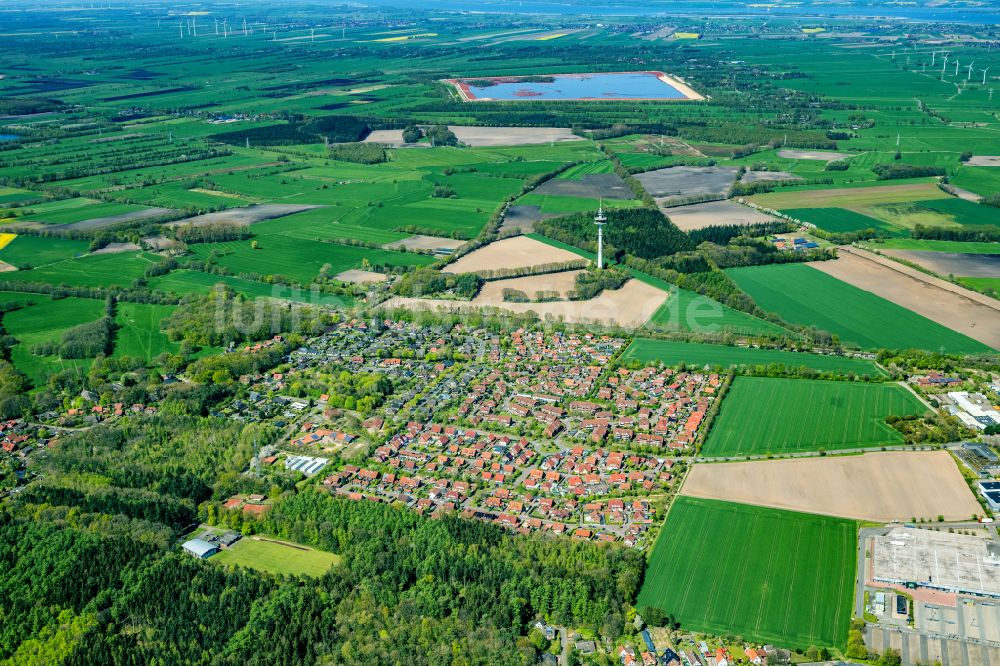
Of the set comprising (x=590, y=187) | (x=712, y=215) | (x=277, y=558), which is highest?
(x=590, y=187)

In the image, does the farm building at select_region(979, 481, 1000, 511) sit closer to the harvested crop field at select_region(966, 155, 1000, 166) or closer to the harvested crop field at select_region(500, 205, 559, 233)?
the harvested crop field at select_region(500, 205, 559, 233)

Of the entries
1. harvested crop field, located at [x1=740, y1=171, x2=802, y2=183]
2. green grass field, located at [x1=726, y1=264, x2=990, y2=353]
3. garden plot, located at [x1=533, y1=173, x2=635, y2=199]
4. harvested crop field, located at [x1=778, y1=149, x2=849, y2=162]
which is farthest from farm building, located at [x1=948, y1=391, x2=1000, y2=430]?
harvested crop field, located at [x1=778, y1=149, x2=849, y2=162]

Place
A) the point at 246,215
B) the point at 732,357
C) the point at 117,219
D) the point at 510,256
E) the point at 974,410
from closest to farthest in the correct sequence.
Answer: the point at 974,410, the point at 732,357, the point at 510,256, the point at 117,219, the point at 246,215

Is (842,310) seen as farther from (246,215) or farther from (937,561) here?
(246,215)

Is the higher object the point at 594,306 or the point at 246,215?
the point at 246,215

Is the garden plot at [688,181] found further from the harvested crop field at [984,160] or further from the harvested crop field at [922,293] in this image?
the harvested crop field at [984,160]

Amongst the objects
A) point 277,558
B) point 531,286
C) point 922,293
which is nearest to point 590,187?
point 531,286
